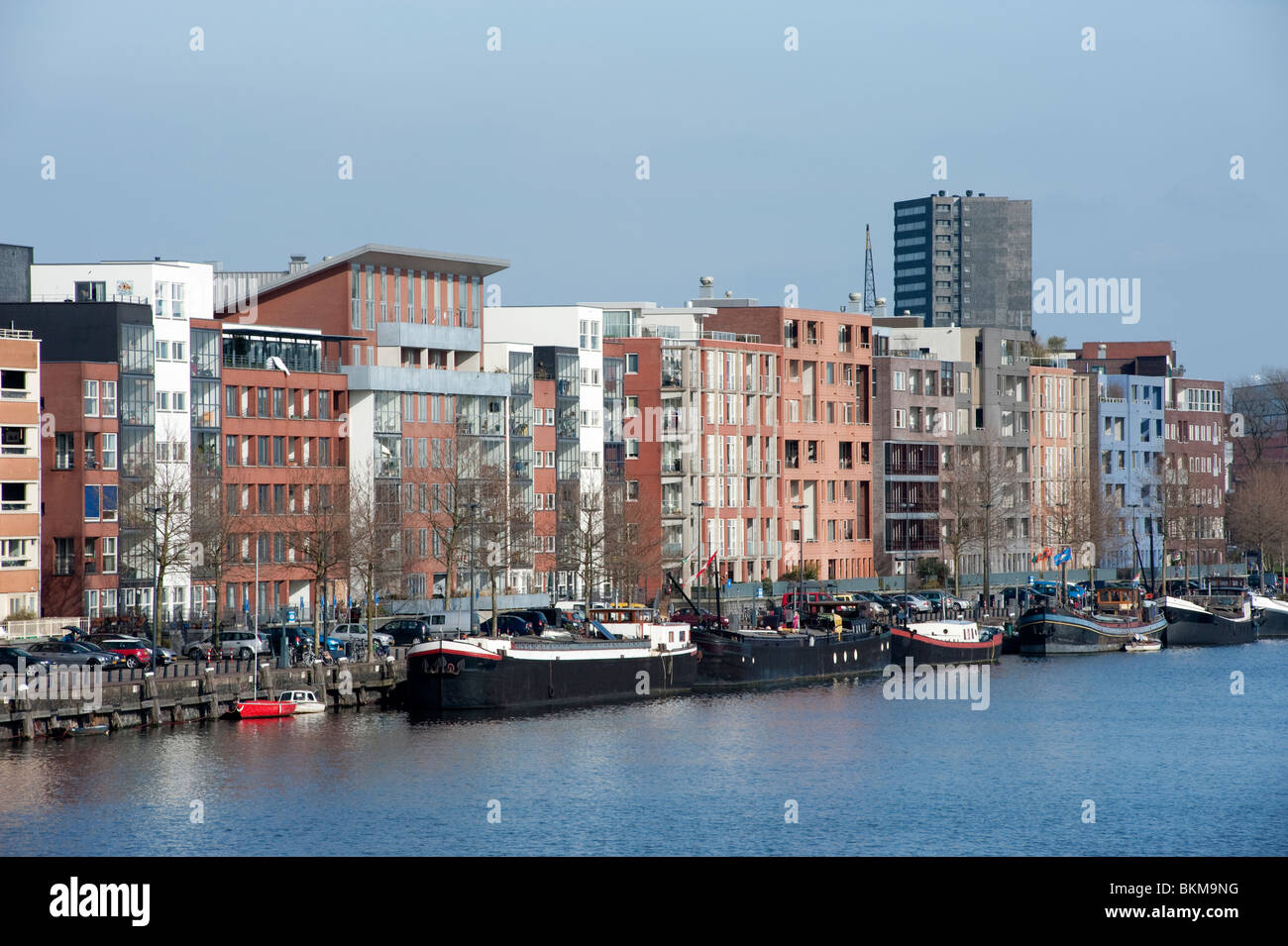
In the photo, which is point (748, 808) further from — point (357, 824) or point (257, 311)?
point (257, 311)

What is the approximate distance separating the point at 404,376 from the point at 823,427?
50.0 m

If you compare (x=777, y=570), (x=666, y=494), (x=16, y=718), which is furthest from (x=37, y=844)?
(x=777, y=570)

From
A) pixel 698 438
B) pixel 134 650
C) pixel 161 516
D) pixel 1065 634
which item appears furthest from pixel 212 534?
pixel 1065 634

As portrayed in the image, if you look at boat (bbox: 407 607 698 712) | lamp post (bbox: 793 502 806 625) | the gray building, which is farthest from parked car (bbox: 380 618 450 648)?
lamp post (bbox: 793 502 806 625)

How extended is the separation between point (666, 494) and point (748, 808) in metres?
86.6

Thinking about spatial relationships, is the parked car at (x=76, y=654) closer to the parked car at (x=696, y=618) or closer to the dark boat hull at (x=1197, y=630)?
the parked car at (x=696, y=618)

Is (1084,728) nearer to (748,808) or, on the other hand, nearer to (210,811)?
(748,808)

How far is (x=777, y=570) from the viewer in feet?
527

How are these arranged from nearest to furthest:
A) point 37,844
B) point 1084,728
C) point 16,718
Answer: point 37,844 → point 16,718 → point 1084,728

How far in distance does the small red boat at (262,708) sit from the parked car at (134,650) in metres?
5.44
